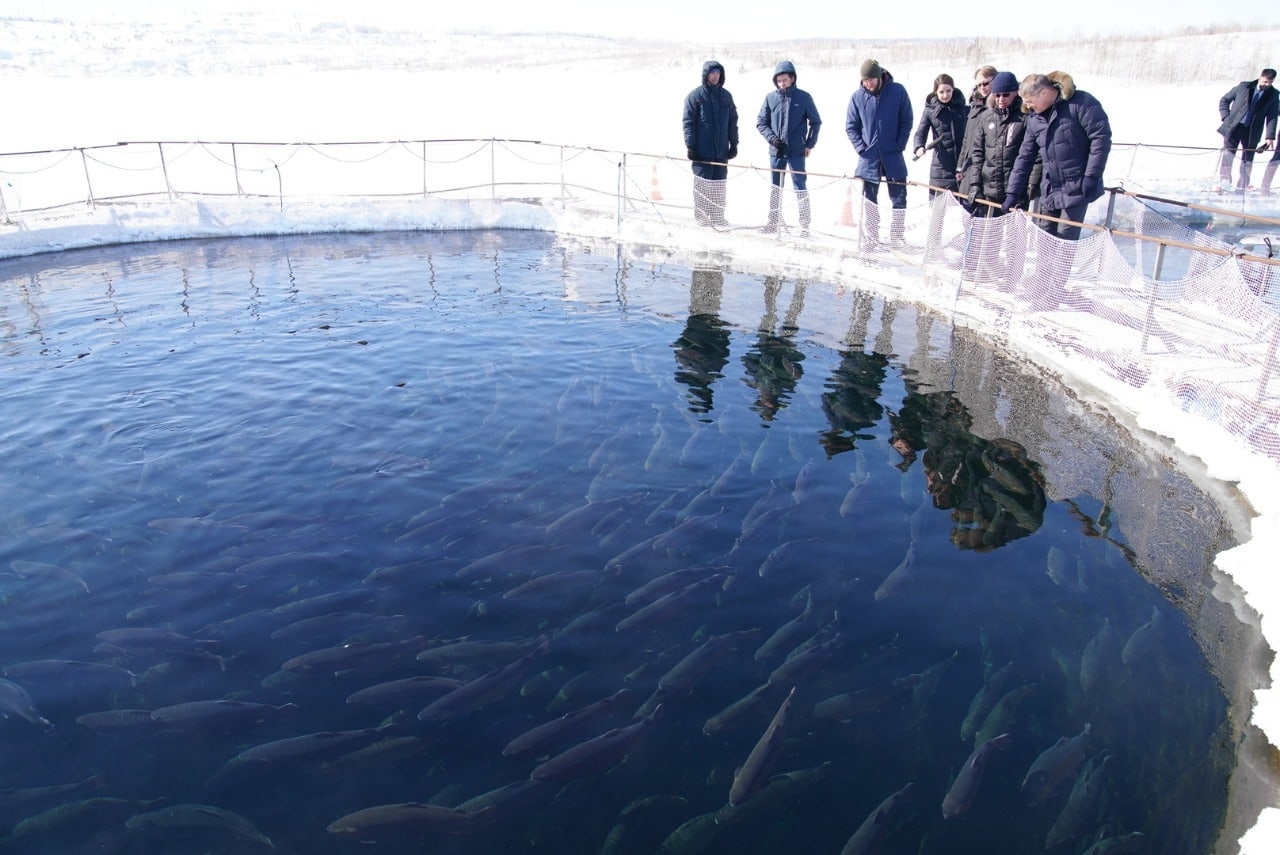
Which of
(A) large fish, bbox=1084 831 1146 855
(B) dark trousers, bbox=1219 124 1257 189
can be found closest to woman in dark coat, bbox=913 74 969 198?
(B) dark trousers, bbox=1219 124 1257 189

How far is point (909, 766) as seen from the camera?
4211 millimetres

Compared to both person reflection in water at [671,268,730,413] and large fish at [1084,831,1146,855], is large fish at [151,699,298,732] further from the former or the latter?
person reflection in water at [671,268,730,413]

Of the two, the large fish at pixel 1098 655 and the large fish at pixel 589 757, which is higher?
the large fish at pixel 589 757

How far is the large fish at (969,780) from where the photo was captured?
12.9ft

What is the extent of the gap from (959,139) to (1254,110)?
8435 millimetres

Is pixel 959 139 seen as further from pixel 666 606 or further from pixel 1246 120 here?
pixel 666 606

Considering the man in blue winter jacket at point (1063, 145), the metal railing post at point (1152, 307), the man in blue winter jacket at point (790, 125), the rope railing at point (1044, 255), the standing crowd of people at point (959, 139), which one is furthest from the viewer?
the man in blue winter jacket at point (790, 125)

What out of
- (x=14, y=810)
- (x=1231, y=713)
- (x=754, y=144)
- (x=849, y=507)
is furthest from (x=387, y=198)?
(x=1231, y=713)

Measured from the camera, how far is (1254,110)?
631 inches

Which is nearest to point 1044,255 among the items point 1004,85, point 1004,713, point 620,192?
point 1004,85

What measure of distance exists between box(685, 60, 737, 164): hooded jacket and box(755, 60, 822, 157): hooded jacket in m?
0.75

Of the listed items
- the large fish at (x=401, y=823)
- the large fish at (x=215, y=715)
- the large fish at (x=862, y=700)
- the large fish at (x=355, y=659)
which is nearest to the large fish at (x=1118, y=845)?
the large fish at (x=862, y=700)

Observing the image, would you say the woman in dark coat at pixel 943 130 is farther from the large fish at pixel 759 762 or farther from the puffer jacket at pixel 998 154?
the large fish at pixel 759 762

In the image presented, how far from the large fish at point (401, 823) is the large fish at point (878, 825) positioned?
1.60 metres
